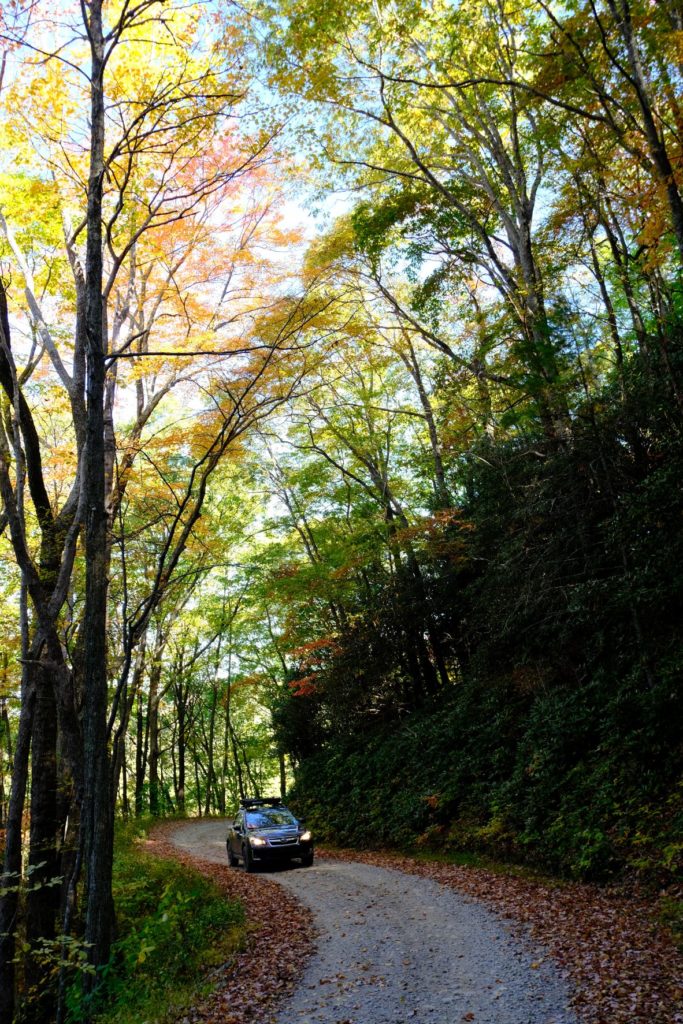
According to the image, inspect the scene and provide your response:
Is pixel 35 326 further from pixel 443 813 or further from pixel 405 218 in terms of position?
pixel 443 813

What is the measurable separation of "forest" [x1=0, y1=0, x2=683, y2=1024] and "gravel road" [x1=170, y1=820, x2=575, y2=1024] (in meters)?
1.81

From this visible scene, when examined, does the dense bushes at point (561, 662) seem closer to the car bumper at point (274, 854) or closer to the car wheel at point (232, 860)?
the car bumper at point (274, 854)

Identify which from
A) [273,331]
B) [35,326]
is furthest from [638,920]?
[35,326]

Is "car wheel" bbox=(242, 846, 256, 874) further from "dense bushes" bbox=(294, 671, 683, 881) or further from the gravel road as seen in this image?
the gravel road

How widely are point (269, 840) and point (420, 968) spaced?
7627 millimetres

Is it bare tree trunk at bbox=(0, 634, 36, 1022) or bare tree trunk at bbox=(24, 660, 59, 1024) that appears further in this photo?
bare tree trunk at bbox=(24, 660, 59, 1024)

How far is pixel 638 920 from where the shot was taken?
5.89m

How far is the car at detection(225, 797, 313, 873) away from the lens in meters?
12.3

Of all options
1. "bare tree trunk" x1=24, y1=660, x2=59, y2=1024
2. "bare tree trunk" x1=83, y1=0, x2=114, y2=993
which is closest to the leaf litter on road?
"bare tree trunk" x1=83, y1=0, x2=114, y2=993

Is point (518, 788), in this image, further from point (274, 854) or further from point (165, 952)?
point (165, 952)

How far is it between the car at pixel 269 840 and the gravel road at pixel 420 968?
370 centimetres

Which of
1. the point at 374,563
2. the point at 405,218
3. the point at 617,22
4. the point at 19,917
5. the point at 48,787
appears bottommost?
the point at 19,917

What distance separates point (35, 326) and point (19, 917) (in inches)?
357

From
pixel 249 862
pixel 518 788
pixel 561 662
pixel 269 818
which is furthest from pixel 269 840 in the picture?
pixel 561 662
